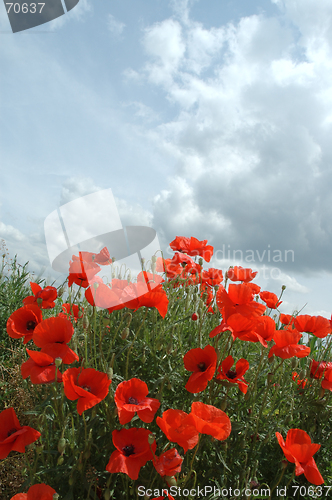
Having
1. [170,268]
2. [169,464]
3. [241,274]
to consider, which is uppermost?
[170,268]

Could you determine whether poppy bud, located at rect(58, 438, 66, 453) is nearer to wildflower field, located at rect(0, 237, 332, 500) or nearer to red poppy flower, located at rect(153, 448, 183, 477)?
wildflower field, located at rect(0, 237, 332, 500)

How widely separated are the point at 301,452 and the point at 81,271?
1405 millimetres

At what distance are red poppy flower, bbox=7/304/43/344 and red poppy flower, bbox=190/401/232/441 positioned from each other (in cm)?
95

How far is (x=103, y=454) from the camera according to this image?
4.83 ft

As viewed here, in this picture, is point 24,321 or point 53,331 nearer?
point 53,331

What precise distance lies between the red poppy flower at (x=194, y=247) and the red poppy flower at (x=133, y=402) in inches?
76.3

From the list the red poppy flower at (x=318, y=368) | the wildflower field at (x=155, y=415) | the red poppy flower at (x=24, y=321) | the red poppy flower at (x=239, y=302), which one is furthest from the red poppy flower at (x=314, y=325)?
the red poppy flower at (x=24, y=321)

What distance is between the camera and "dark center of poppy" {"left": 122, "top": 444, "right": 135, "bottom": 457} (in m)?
1.27

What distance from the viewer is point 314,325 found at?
2.02m

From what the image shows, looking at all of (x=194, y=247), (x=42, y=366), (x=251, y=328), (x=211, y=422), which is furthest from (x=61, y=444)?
(x=194, y=247)

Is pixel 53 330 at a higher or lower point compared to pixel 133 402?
higher

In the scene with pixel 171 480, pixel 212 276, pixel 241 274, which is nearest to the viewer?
pixel 171 480

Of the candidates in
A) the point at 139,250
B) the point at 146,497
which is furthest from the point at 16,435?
the point at 139,250

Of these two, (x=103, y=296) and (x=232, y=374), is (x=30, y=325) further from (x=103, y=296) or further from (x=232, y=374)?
(x=232, y=374)
